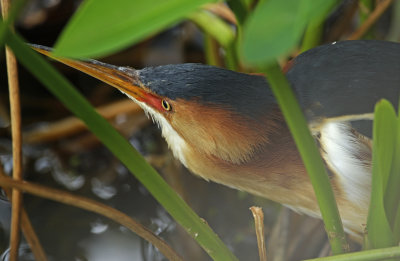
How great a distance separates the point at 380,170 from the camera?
84 cm

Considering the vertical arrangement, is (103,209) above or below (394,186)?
above

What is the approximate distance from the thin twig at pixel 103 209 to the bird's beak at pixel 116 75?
0.22 m

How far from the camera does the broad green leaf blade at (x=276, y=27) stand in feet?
1.69

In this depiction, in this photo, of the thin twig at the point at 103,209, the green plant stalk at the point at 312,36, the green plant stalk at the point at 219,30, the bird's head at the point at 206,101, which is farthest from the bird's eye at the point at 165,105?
the green plant stalk at the point at 312,36

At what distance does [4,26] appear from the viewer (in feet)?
2.16

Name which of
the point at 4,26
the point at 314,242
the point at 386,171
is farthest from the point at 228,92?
the point at 314,242

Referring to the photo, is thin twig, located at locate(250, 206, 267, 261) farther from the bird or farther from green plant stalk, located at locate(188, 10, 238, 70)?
green plant stalk, located at locate(188, 10, 238, 70)

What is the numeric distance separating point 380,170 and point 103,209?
21.4 inches

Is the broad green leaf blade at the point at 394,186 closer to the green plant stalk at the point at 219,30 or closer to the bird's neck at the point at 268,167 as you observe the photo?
the bird's neck at the point at 268,167

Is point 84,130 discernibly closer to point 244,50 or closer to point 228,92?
point 228,92

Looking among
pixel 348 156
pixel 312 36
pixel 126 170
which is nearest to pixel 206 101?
pixel 348 156

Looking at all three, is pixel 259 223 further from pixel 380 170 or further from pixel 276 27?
pixel 276 27

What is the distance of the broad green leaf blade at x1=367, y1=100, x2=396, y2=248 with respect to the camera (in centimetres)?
79

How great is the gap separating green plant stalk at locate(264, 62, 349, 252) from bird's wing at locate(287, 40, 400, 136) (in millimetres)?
295
